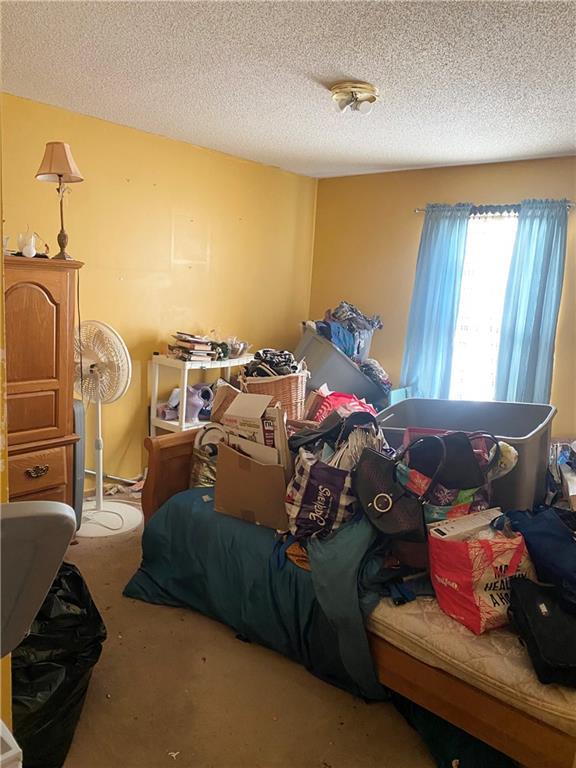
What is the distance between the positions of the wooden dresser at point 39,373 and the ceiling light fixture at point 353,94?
4.67ft

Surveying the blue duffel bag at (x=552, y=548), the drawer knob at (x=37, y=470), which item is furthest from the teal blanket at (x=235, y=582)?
the blue duffel bag at (x=552, y=548)

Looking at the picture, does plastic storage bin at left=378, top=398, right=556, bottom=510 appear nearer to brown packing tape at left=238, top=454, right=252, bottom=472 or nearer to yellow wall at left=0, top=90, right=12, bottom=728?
brown packing tape at left=238, top=454, right=252, bottom=472

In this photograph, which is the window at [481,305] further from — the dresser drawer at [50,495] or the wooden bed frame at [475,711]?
the dresser drawer at [50,495]

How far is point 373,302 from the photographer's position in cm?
463

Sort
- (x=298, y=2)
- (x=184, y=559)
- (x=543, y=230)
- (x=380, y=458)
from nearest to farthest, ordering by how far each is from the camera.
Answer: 1. (x=298, y=2)
2. (x=380, y=458)
3. (x=184, y=559)
4. (x=543, y=230)

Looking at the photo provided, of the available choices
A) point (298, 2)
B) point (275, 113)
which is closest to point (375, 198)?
point (275, 113)

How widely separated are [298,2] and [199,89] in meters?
0.99

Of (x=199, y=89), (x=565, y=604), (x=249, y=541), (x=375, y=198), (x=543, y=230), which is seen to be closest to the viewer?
(x=565, y=604)

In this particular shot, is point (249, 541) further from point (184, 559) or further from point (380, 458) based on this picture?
point (380, 458)

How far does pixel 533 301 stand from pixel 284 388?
5.83 ft

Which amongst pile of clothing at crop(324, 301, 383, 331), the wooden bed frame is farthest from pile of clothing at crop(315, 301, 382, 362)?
the wooden bed frame

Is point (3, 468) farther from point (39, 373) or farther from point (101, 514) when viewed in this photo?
point (101, 514)

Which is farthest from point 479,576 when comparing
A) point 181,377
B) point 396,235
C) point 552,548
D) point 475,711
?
point 396,235

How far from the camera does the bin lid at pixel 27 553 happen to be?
0.68 meters
